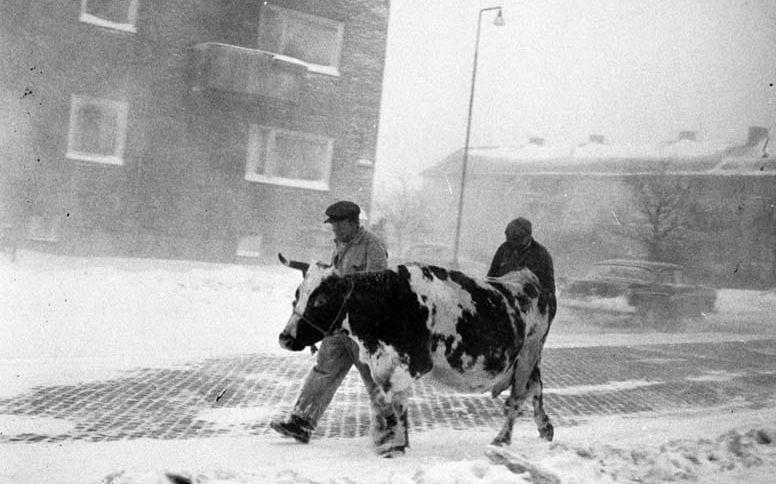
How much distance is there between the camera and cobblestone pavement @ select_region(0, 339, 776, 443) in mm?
6297

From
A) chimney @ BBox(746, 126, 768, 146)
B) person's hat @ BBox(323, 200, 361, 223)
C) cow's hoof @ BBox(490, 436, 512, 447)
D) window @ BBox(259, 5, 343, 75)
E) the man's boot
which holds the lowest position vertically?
the man's boot

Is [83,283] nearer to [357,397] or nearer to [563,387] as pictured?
[357,397]

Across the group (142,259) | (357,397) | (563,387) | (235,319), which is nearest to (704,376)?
(563,387)

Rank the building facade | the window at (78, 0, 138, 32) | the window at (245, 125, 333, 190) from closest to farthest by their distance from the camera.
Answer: the building facade, the window at (78, 0, 138, 32), the window at (245, 125, 333, 190)

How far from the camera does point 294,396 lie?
7.82 m

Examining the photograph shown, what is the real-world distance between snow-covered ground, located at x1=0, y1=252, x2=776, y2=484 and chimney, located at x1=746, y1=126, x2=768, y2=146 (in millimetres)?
4218

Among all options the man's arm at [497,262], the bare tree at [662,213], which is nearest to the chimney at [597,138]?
the bare tree at [662,213]

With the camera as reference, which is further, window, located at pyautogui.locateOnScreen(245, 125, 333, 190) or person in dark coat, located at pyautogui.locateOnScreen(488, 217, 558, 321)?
window, located at pyautogui.locateOnScreen(245, 125, 333, 190)

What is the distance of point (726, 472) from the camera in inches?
211

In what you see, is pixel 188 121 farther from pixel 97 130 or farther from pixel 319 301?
pixel 319 301

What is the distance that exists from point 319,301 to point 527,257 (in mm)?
1845

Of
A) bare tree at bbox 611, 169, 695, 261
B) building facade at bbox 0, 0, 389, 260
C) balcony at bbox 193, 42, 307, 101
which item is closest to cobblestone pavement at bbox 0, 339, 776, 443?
building facade at bbox 0, 0, 389, 260

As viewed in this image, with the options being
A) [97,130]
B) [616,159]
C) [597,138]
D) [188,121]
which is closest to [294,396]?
[97,130]

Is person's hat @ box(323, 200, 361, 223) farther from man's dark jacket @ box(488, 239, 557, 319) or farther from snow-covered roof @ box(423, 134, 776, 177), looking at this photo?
snow-covered roof @ box(423, 134, 776, 177)
